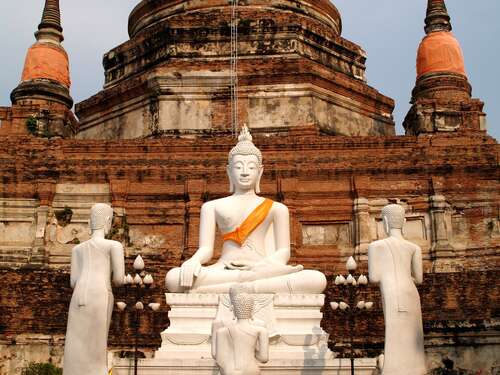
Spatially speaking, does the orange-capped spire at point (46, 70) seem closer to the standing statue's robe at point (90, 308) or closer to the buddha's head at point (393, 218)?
the standing statue's robe at point (90, 308)

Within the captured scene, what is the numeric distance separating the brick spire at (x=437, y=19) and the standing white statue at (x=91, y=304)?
17209 millimetres

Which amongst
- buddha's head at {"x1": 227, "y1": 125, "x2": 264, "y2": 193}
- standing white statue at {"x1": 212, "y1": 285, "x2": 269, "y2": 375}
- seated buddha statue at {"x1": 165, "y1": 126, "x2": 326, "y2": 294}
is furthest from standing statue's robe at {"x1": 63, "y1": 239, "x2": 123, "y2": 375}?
buddha's head at {"x1": 227, "y1": 125, "x2": 264, "y2": 193}

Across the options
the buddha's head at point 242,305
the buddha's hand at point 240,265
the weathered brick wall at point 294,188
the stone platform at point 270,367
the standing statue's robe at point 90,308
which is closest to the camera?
the buddha's head at point 242,305

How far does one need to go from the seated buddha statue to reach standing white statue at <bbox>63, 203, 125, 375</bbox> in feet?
4.94

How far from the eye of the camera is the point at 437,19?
82.0ft

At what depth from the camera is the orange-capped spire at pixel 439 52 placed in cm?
2397

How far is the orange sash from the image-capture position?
11315 mm

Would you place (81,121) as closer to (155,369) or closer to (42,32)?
(42,32)

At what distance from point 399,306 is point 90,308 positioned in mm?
3076

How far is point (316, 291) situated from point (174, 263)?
7.53 meters

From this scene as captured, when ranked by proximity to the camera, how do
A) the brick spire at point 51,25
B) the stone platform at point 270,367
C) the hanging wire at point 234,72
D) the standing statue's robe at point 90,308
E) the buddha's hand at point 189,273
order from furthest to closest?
the brick spire at point 51,25
the hanging wire at point 234,72
the buddha's hand at point 189,273
the stone platform at point 270,367
the standing statue's robe at point 90,308

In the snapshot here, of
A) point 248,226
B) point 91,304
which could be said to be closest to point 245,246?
point 248,226

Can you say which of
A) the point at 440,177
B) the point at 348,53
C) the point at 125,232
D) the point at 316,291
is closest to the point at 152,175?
the point at 125,232

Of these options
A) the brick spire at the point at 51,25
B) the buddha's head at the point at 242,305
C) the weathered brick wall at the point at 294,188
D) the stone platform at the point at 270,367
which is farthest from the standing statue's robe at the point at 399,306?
the brick spire at the point at 51,25
